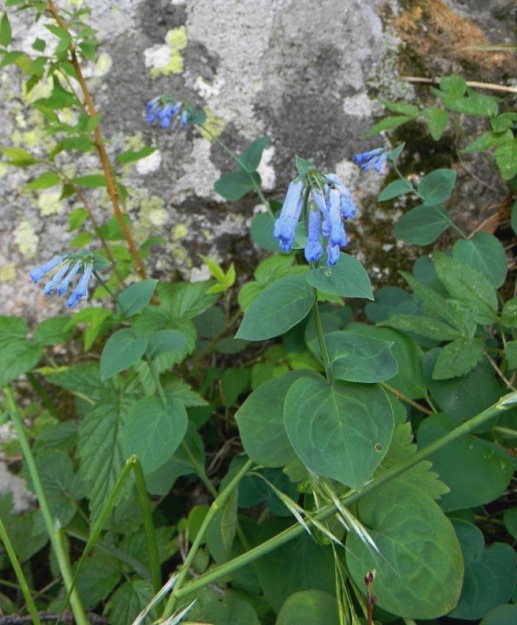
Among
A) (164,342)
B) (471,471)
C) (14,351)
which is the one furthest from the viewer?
(14,351)

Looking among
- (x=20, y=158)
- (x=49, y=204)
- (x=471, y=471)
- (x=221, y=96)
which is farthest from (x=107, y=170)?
(x=471, y=471)

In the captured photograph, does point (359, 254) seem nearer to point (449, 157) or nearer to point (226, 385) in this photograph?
point (449, 157)

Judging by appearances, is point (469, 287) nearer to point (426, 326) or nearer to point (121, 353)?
point (426, 326)

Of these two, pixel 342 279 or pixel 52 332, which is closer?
pixel 342 279

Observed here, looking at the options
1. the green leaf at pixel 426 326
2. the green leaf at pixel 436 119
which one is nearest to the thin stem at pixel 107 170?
the green leaf at pixel 426 326

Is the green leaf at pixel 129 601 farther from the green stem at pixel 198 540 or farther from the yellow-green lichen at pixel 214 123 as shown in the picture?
the yellow-green lichen at pixel 214 123

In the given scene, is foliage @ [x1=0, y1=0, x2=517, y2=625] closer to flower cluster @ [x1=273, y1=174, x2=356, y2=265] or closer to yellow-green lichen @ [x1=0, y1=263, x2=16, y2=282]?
flower cluster @ [x1=273, y1=174, x2=356, y2=265]

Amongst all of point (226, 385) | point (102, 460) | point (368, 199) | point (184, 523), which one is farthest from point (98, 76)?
point (184, 523)
